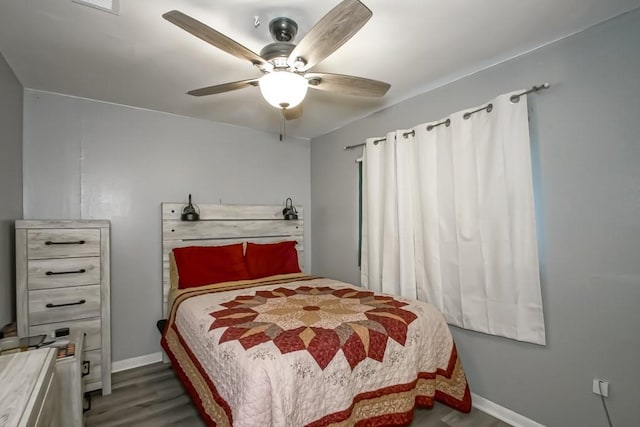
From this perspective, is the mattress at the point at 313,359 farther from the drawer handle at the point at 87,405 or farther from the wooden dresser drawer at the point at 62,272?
the wooden dresser drawer at the point at 62,272

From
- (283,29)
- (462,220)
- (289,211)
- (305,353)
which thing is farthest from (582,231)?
(289,211)

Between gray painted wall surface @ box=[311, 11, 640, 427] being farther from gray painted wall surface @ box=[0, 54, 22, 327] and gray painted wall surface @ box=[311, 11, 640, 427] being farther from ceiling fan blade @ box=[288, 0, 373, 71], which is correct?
gray painted wall surface @ box=[0, 54, 22, 327]

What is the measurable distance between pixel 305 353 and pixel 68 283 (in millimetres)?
1980

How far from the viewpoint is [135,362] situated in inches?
113

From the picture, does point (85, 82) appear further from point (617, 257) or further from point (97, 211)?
point (617, 257)

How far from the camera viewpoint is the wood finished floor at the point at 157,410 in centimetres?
204

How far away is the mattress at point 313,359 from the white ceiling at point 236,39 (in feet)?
5.58

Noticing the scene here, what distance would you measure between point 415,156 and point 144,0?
2102 millimetres

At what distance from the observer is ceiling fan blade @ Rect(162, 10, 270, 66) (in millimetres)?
1237

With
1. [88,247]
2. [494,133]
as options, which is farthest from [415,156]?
[88,247]

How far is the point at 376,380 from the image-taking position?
1.72 m

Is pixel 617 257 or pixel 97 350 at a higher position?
pixel 617 257

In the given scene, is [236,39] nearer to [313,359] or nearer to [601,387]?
[313,359]

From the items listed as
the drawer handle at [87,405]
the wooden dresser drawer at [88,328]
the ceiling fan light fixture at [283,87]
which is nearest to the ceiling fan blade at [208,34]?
the ceiling fan light fixture at [283,87]
